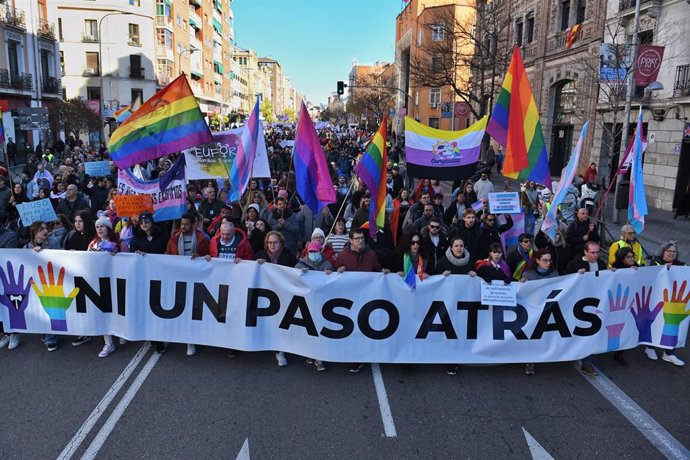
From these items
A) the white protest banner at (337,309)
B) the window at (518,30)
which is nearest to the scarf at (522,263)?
the white protest banner at (337,309)

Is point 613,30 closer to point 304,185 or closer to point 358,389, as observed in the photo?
point 304,185

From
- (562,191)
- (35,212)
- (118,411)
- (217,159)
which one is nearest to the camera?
(118,411)

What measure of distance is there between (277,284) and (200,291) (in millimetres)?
920

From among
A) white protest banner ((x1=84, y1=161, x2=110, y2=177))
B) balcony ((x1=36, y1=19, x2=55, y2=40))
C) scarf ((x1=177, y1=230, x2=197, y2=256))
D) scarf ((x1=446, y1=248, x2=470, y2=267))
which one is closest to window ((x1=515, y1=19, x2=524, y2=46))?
white protest banner ((x1=84, y1=161, x2=110, y2=177))

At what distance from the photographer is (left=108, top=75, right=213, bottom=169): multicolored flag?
754 centimetres

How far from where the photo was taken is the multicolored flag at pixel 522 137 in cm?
705

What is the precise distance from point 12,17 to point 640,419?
125ft

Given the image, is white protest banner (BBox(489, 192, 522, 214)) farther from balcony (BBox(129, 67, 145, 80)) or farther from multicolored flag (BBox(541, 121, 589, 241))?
balcony (BBox(129, 67, 145, 80))

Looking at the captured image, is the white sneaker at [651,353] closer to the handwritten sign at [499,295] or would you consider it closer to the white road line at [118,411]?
the handwritten sign at [499,295]

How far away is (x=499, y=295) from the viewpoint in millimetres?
5766

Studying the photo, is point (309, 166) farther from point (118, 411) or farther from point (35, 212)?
point (35, 212)

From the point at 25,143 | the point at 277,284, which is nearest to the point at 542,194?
the point at 277,284

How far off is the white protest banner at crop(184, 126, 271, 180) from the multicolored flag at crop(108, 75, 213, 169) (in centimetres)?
116

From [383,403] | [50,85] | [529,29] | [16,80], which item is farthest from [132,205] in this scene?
[50,85]
